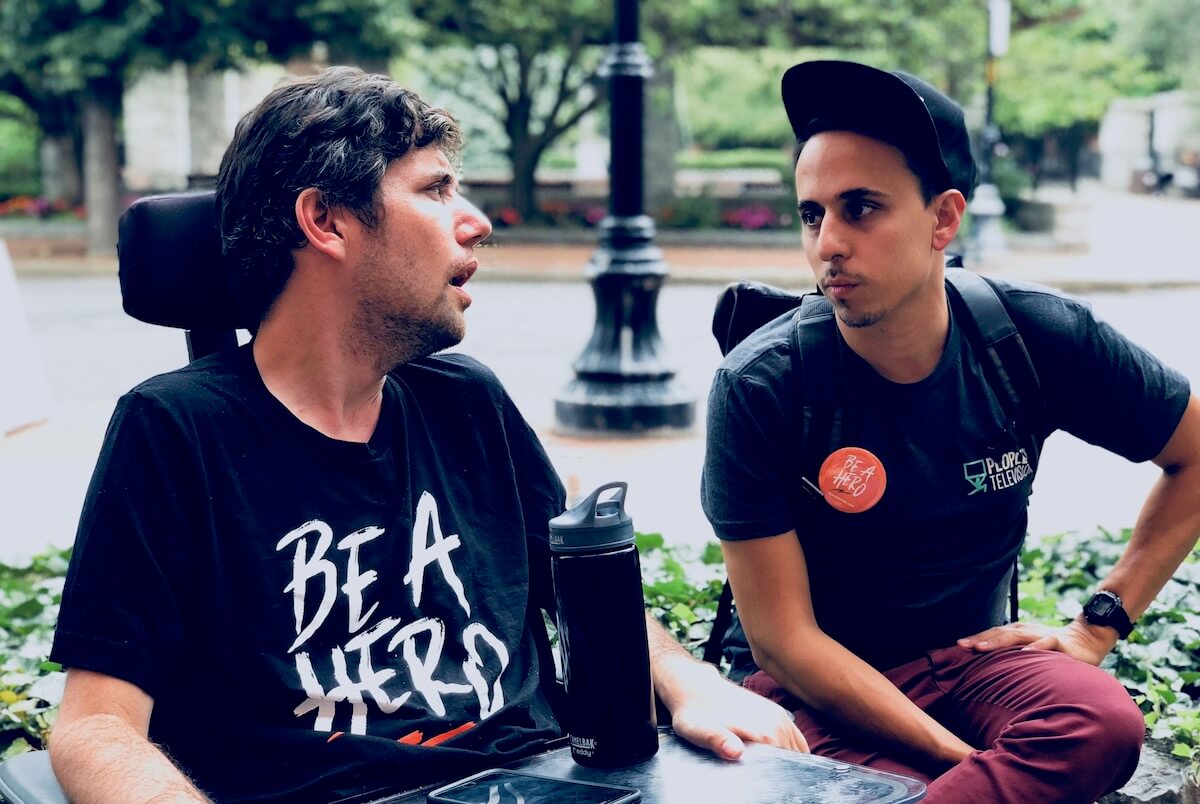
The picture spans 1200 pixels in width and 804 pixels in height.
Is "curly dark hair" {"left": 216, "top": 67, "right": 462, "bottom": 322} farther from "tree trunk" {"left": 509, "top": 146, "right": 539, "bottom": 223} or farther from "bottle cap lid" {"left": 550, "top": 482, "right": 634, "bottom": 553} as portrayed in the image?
"tree trunk" {"left": 509, "top": 146, "right": 539, "bottom": 223}

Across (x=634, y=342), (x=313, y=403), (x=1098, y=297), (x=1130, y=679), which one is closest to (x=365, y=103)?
(x=313, y=403)

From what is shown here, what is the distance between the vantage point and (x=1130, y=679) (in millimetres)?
3793

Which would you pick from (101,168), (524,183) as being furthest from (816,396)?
(524,183)

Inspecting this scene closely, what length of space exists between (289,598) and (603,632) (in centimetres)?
48

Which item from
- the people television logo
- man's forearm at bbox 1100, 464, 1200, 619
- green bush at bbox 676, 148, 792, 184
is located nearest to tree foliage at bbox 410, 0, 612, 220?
green bush at bbox 676, 148, 792, 184

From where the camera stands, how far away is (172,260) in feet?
7.91

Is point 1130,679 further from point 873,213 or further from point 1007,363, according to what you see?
point 873,213

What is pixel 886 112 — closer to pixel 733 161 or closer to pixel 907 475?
pixel 907 475

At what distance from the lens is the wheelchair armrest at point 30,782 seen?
2061mm

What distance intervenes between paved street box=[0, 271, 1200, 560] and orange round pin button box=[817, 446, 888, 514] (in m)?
0.47

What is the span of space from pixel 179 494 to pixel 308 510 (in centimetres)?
20

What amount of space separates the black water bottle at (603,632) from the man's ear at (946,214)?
44.8 inches

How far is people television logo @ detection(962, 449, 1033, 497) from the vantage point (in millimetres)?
2822

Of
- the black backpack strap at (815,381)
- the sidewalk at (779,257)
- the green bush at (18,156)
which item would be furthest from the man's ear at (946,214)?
the green bush at (18,156)
